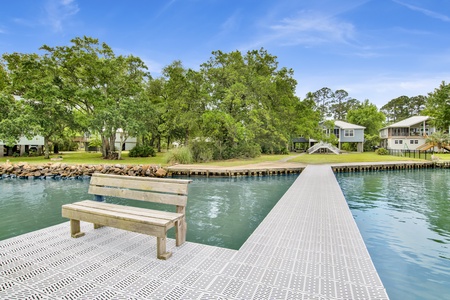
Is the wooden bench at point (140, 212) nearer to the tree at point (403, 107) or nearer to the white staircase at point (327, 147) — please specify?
the white staircase at point (327, 147)

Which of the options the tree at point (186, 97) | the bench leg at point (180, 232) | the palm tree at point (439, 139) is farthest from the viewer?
the palm tree at point (439, 139)

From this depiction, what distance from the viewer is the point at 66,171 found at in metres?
15.6

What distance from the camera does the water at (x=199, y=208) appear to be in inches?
231

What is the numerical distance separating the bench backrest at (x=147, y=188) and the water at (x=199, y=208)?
6.20 ft

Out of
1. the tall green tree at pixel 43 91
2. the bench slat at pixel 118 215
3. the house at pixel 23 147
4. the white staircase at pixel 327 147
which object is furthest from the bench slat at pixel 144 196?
the white staircase at pixel 327 147

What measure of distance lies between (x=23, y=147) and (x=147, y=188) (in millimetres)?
35764

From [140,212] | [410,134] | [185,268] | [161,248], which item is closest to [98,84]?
[140,212]

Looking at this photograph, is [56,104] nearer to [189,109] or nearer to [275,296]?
[189,109]

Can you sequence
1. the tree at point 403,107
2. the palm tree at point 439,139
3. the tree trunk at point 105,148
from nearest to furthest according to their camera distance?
the tree trunk at point 105,148
the palm tree at point 439,139
the tree at point 403,107

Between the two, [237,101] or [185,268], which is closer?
[185,268]

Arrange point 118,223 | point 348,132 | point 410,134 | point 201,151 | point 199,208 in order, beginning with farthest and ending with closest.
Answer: point 348,132
point 410,134
point 201,151
point 199,208
point 118,223

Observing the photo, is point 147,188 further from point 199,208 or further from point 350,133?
point 350,133

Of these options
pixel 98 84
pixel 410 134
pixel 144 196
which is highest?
pixel 98 84

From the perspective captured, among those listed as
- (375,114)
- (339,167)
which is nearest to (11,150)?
(339,167)
